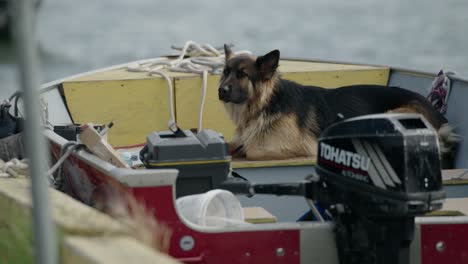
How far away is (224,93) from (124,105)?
1026 millimetres

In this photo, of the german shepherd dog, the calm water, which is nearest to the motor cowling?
the german shepherd dog

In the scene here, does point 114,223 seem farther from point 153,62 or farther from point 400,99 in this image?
point 153,62

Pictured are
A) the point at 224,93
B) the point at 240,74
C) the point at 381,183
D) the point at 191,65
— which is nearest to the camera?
the point at 381,183

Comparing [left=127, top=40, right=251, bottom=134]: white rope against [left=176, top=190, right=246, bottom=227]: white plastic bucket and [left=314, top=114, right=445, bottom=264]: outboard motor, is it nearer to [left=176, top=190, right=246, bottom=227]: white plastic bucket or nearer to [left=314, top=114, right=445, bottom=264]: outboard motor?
[left=176, top=190, right=246, bottom=227]: white plastic bucket

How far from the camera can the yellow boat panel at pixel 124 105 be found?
8.36m

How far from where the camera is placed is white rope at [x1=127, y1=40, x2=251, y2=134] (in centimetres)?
838

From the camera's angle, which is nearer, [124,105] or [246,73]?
[246,73]

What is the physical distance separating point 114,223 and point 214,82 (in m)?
4.67

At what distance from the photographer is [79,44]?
2719 cm

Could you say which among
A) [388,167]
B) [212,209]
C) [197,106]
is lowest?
[197,106]

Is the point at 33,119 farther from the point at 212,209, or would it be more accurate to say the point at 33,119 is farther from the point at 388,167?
the point at 212,209

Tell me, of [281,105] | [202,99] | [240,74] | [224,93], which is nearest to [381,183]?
[224,93]

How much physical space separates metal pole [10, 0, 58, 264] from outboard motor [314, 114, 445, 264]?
69.7 inches

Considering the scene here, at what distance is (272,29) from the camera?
29531 millimetres
